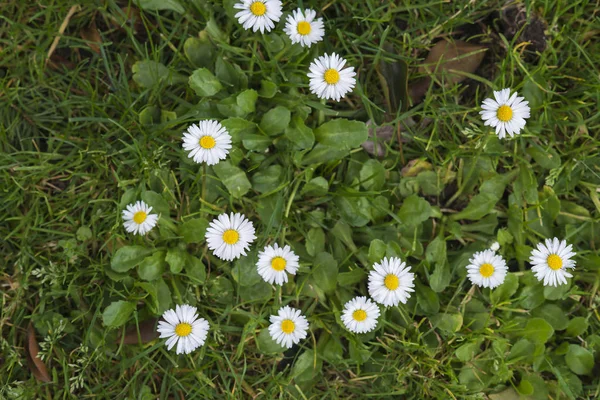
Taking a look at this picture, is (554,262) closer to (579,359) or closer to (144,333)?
(579,359)

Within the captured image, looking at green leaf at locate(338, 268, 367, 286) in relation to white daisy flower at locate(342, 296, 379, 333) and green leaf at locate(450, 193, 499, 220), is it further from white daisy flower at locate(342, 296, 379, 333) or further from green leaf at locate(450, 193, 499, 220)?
green leaf at locate(450, 193, 499, 220)

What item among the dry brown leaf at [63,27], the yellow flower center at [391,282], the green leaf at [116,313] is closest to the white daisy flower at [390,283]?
the yellow flower center at [391,282]

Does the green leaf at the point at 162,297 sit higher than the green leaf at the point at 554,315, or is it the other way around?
the green leaf at the point at 554,315

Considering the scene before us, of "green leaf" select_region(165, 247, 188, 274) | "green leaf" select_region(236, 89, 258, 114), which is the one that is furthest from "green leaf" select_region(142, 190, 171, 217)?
"green leaf" select_region(236, 89, 258, 114)

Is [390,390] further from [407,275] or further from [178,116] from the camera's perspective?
[178,116]

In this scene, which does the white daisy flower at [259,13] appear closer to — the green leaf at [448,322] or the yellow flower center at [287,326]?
the yellow flower center at [287,326]

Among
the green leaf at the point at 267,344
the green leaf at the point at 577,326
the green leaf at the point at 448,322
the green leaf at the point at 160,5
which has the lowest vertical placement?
the green leaf at the point at 267,344

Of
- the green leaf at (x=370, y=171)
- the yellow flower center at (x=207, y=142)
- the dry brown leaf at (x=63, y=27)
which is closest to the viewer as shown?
the yellow flower center at (x=207, y=142)
